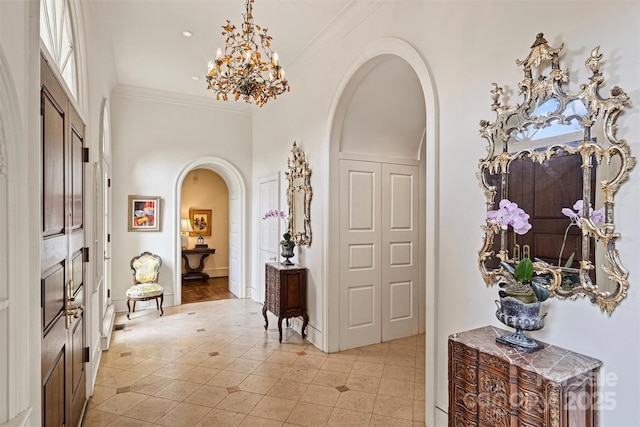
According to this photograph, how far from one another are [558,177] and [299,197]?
3450 millimetres

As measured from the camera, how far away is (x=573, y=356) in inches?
69.0

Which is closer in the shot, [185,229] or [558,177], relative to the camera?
[558,177]

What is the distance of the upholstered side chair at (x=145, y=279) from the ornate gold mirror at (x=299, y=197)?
2576mm

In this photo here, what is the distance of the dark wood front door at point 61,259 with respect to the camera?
1.83 m

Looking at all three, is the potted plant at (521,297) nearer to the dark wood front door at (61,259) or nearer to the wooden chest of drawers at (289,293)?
the dark wood front door at (61,259)

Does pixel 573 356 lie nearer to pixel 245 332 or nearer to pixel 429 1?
pixel 429 1

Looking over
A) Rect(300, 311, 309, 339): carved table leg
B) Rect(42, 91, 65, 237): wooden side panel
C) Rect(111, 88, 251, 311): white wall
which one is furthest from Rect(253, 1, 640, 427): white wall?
Rect(111, 88, 251, 311): white wall

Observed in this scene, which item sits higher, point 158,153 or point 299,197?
point 158,153

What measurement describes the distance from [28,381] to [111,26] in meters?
4.13

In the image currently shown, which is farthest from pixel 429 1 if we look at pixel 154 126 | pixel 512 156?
pixel 154 126

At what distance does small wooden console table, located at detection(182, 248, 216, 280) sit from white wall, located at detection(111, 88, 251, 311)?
1.93 metres

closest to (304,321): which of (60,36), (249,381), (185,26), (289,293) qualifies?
(289,293)

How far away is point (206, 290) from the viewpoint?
7613mm

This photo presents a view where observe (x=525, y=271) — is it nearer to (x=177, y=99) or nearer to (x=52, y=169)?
(x=52, y=169)
